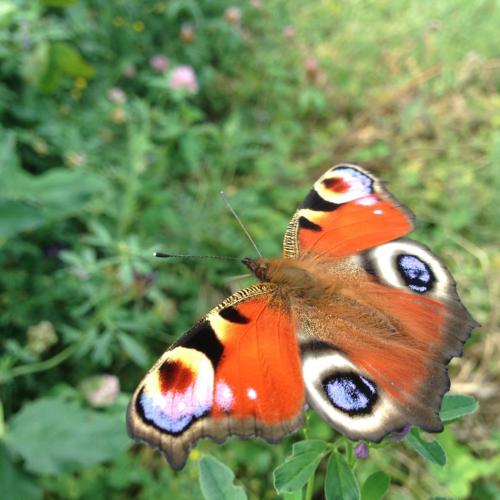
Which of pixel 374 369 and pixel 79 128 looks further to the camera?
pixel 79 128

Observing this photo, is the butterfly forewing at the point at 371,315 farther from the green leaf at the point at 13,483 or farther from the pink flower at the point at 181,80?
the pink flower at the point at 181,80

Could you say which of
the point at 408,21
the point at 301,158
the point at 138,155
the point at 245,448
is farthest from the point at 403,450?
the point at 408,21

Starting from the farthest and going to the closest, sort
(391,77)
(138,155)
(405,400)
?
(391,77)
(138,155)
(405,400)

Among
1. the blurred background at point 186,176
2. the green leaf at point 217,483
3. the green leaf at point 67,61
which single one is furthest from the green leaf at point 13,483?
the green leaf at point 67,61

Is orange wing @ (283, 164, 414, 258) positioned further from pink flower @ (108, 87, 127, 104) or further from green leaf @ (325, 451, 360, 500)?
pink flower @ (108, 87, 127, 104)

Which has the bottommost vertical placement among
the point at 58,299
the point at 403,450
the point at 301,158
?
the point at 403,450

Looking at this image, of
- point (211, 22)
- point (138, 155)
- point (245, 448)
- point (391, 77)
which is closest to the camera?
point (245, 448)

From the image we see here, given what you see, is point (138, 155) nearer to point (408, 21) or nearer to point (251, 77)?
point (251, 77)
